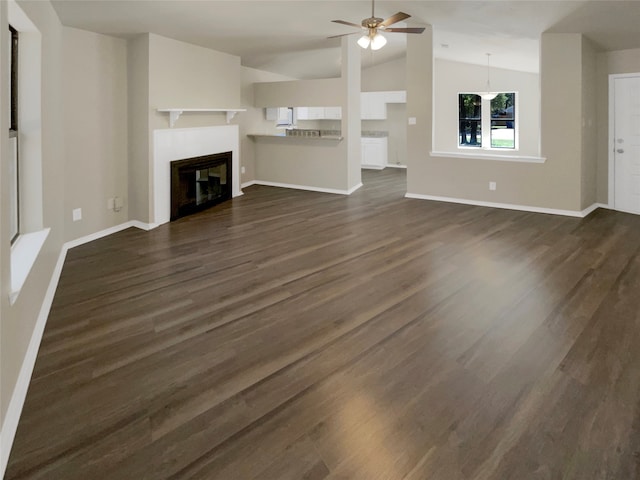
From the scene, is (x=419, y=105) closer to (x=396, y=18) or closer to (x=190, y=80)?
(x=396, y=18)

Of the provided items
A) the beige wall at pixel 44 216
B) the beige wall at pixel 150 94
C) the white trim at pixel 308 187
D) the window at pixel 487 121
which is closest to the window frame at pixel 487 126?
the window at pixel 487 121

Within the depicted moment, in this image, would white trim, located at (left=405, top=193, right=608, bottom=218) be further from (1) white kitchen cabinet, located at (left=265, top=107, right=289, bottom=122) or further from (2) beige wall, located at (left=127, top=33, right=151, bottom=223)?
(2) beige wall, located at (left=127, top=33, right=151, bottom=223)

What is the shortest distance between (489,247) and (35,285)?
4.20 m

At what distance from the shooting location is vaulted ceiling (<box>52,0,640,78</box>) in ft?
15.2

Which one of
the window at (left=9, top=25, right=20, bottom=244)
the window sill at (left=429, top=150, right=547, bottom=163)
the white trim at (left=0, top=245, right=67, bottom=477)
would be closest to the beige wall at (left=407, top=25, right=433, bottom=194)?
the window sill at (left=429, top=150, right=547, bottom=163)

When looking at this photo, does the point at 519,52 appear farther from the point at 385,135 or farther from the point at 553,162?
the point at 385,135

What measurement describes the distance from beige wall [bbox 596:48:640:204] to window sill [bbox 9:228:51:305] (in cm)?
727

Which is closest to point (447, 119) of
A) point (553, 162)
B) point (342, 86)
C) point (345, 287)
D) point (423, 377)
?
point (342, 86)

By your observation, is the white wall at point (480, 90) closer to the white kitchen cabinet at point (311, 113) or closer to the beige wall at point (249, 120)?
the white kitchen cabinet at point (311, 113)

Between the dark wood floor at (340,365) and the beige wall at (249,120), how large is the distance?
4.61 meters

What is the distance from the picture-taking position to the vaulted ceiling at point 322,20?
4.63 m

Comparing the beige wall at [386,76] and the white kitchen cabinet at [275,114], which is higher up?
the beige wall at [386,76]

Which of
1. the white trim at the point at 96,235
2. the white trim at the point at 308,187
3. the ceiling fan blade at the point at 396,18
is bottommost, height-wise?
the white trim at the point at 96,235

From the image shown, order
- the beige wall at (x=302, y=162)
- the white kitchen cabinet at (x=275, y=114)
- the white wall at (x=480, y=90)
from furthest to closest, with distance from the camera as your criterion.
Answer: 1. the white wall at (x=480, y=90)
2. the white kitchen cabinet at (x=275, y=114)
3. the beige wall at (x=302, y=162)
